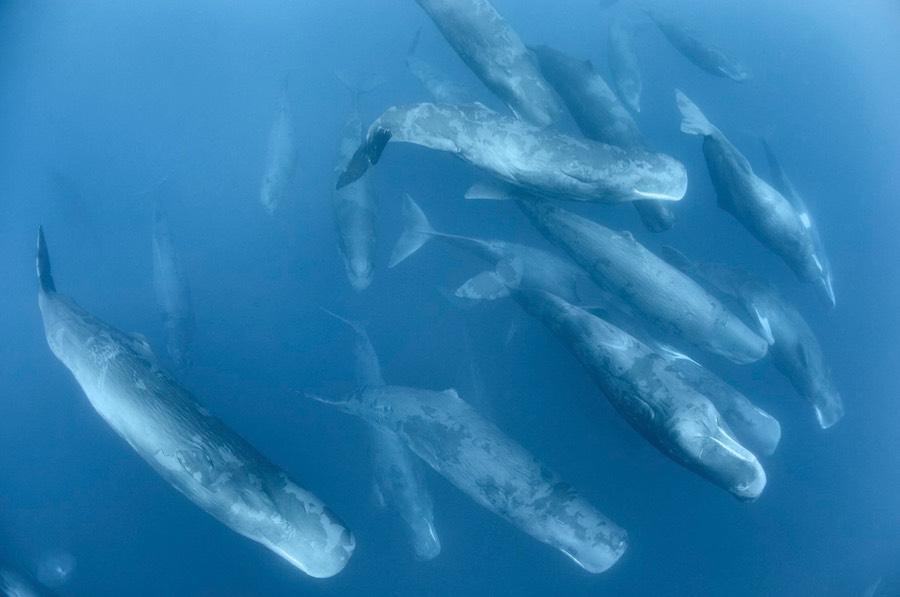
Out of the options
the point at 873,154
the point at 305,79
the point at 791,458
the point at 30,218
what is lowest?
the point at 30,218

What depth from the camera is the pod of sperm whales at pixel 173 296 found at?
26.9 ft

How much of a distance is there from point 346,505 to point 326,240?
4.85m

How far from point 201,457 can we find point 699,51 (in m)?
11.1

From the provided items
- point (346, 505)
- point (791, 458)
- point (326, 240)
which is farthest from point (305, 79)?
point (791, 458)

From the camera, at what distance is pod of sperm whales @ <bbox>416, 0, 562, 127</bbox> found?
6.82m

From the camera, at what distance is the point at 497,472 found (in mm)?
5789

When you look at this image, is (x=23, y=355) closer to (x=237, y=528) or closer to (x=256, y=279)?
(x=256, y=279)

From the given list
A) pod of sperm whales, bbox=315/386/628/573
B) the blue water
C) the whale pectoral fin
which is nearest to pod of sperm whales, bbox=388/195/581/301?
the blue water

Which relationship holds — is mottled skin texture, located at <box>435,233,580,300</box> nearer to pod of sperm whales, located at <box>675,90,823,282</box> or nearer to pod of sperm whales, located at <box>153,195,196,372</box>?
pod of sperm whales, located at <box>675,90,823,282</box>

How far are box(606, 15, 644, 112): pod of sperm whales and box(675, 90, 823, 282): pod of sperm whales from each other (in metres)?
1.89

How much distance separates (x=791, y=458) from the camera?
7.90 metres

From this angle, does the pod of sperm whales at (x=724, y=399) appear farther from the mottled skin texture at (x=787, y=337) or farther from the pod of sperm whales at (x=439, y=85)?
the pod of sperm whales at (x=439, y=85)

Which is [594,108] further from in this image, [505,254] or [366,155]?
[366,155]

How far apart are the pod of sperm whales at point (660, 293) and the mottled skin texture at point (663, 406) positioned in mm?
809
